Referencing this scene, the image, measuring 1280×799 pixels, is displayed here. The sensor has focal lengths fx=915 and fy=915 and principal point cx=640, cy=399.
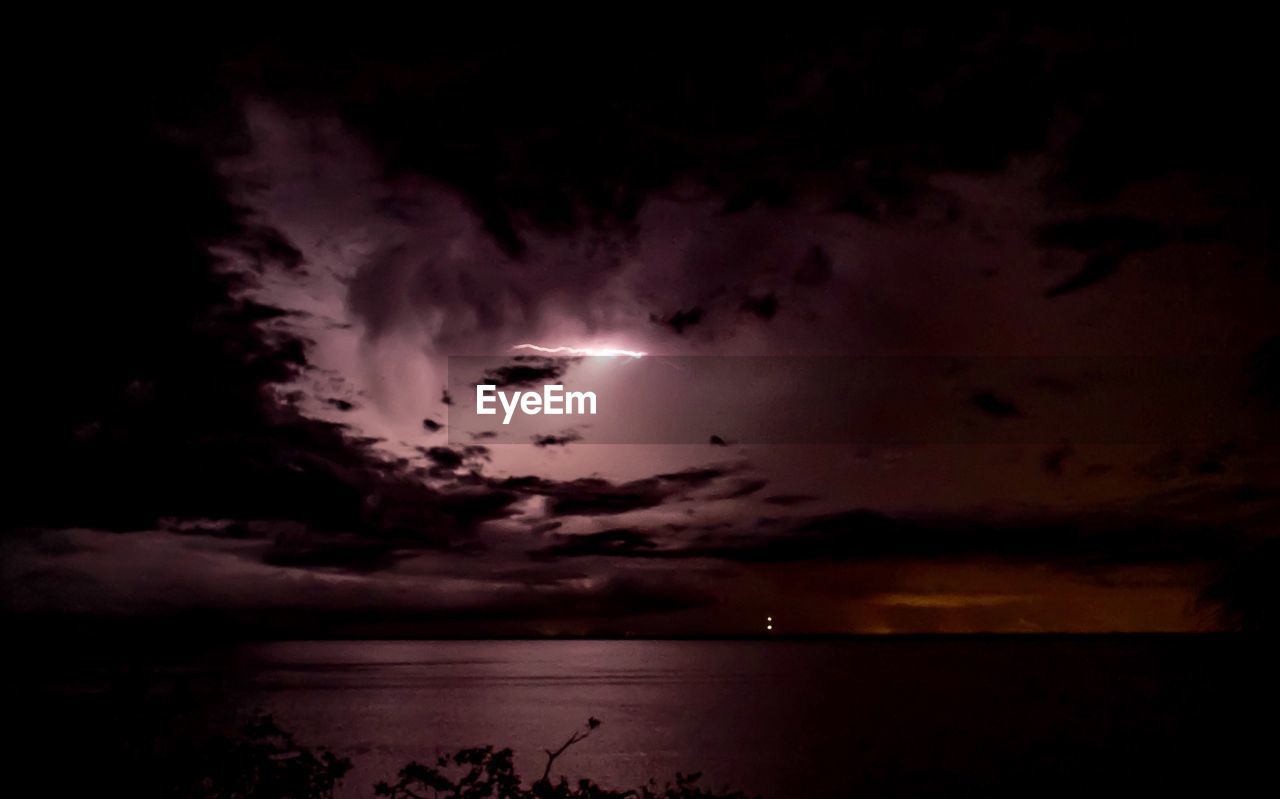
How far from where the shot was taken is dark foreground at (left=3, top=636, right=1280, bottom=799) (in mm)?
6926

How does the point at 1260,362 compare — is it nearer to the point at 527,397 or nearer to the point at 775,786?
the point at 527,397

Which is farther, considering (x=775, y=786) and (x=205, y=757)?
(x=775, y=786)

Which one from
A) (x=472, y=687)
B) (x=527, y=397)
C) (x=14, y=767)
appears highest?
(x=527, y=397)

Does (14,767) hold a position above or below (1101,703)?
above

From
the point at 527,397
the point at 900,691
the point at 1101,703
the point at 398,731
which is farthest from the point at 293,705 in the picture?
the point at 527,397

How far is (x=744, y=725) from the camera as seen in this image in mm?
46406

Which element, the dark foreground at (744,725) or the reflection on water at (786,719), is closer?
the dark foreground at (744,725)

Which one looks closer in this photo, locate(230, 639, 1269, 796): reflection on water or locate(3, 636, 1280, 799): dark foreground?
locate(3, 636, 1280, 799): dark foreground

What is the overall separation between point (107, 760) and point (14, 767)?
0.58m

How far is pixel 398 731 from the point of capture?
45.3 metres

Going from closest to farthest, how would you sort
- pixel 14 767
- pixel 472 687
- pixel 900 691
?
1. pixel 14 767
2. pixel 900 691
3. pixel 472 687

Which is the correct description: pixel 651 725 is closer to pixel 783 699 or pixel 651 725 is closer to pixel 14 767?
pixel 783 699

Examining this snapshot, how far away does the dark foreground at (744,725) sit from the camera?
6926 millimetres

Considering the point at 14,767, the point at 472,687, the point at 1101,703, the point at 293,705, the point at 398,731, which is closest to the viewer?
the point at 14,767
